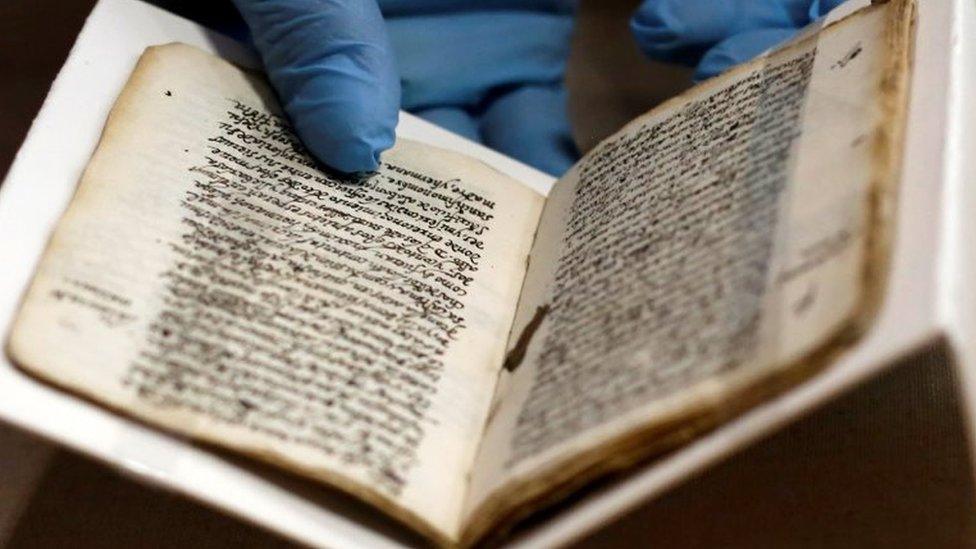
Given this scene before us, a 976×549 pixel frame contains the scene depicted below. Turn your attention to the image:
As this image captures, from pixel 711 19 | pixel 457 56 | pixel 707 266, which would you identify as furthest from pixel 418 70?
pixel 707 266

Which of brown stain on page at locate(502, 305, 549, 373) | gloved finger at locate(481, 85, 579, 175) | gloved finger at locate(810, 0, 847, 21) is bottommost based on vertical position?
gloved finger at locate(481, 85, 579, 175)

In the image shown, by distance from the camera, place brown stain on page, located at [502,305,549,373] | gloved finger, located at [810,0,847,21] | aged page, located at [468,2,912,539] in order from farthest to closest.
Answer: gloved finger, located at [810,0,847,21] → brown stain on page, located at [502,305,549,373] → aged page, located at [468,2,912,539]

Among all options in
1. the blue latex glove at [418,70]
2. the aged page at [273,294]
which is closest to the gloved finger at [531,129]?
the blue latex glove at [418,70]

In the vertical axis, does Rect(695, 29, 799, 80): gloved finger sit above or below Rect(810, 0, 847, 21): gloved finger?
below

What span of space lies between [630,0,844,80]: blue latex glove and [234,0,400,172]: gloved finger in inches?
7.5

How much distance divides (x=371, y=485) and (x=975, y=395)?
0.75ft

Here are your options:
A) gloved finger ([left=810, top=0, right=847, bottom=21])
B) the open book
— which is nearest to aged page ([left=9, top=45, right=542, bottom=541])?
the open book

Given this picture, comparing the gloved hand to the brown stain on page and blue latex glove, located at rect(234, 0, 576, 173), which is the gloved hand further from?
the brown stain on page

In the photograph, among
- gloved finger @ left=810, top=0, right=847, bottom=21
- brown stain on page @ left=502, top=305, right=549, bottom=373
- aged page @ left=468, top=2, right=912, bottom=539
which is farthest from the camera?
gloved finger @ left=810, top=0, right=847, bottom=21

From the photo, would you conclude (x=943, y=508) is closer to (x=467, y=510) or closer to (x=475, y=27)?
(x=467, y=510)

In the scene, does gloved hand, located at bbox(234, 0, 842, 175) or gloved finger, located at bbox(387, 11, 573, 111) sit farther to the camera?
gloved finger, located at bbox(387, 11, 573, 111)

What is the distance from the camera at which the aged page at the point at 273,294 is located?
365 mm

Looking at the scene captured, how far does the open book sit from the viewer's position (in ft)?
1.12

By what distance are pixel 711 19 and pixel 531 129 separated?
122 millimetres
